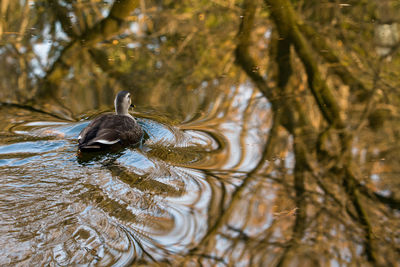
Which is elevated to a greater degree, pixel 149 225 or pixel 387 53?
pixel 387 53

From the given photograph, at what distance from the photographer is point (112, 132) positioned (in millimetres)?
5930

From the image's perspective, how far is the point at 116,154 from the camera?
5.91 m

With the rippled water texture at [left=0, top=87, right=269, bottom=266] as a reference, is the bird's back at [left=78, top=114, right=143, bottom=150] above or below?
above

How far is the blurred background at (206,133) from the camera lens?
13.6ft

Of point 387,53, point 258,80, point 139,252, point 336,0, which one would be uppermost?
point 336,0

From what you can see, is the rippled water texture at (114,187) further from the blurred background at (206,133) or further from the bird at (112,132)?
the bird at (112,132)

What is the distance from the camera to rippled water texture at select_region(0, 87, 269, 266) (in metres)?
3.98

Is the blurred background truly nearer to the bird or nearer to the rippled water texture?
the rippled water texture

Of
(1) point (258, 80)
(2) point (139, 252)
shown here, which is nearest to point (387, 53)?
(1) point (258, 80)

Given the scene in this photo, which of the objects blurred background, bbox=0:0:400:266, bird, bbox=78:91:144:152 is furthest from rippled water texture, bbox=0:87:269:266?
bird, bbox=78:91:144:152

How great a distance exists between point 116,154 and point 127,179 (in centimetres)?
88

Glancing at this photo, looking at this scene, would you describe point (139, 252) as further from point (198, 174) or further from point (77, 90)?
point (77, 90)


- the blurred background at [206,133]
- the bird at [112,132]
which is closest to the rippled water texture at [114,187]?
the blurred background at [206,133]

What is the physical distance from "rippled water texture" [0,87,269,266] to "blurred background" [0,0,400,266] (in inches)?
0.7
